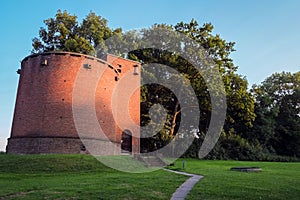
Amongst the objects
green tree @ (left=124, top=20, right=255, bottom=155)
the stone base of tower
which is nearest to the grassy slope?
the stone base of tower

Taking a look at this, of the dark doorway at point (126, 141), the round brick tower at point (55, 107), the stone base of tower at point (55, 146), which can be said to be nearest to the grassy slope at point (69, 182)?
the stone base of tower at point (55, 146)

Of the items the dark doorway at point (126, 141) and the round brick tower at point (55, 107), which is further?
the dark doorway at point (126, 141)

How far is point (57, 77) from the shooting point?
20.5 m

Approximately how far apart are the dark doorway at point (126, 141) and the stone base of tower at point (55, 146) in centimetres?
478

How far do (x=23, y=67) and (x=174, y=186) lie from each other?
16402 mm

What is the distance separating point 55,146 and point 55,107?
2.59 m

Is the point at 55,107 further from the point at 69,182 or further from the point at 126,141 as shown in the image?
the point at 69,182

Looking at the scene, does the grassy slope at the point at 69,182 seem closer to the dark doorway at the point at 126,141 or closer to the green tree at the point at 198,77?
the dark doorway at the point at 126,141

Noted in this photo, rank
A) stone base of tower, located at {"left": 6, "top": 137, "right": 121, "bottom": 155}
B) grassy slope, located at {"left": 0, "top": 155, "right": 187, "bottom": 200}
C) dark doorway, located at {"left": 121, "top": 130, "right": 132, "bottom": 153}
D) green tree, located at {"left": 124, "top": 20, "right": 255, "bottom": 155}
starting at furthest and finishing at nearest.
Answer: green tree, located at {"left": 124, "top": 20, "right": 255, "bottom": 155} < dark doorway, located at {"left": 121, "top": 130, "right": 132, "bottom": 153} < stone base of tower, located at {"left": 6, "top": 137, "right": 121, "bottom": 155} < grassy slope, located at {"left": 0, "top": 155, "right": 187, "bottom": 200}

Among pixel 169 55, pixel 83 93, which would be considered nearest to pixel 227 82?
pixel 169 55

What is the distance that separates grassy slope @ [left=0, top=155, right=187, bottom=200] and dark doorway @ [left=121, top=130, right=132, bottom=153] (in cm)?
816

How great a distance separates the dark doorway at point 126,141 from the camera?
998 inches

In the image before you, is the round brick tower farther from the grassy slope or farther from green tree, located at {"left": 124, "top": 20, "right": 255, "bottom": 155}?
green tree, located at {"left": 124, "top": 20, "right": 255, "bottom": 155}

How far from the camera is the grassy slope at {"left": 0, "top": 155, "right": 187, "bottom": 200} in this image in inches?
328
